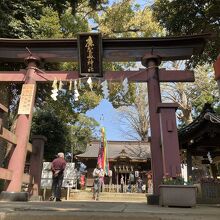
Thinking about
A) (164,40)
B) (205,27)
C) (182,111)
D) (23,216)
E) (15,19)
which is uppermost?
(182,111)

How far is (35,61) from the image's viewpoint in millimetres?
9555

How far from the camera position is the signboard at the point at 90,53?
959 cm

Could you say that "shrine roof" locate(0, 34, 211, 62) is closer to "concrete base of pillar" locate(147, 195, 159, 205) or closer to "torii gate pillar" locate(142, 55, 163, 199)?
"torii gate pillar" locate(142, 55, 163, 199)

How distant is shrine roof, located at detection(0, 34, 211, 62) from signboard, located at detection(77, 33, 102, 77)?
19 centimetres

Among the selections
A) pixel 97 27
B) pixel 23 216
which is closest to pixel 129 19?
pixel 97 27

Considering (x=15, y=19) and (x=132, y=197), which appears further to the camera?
(x=132, y=197)

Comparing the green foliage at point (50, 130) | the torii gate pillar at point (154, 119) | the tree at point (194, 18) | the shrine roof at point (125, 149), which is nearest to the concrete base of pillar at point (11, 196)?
the torii gate pillar at point (154, 119)

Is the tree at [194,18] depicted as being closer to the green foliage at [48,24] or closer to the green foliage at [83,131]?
the green foliage at [48,24]

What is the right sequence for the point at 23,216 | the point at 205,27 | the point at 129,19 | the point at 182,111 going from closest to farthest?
1. the point at 23,216
2. the point at 205,27
3. the point at 129,19
4. the point at 182,111

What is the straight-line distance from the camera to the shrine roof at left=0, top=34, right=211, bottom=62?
9.35m

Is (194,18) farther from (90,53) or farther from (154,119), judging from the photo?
(154,119)

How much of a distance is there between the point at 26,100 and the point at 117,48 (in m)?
3.00

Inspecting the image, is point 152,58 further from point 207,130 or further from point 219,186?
point 219,186

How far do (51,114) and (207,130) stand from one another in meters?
11.8
